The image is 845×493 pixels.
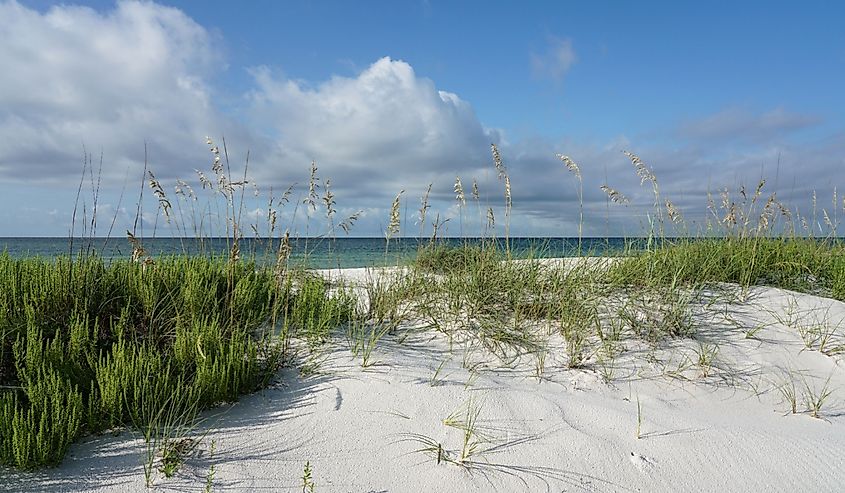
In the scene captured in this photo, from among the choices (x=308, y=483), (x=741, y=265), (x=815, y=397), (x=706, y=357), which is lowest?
(x=308, y=483)

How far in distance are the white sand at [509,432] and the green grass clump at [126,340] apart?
159 millimetres

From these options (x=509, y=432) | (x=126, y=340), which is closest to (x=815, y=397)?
(x=509, y=432)

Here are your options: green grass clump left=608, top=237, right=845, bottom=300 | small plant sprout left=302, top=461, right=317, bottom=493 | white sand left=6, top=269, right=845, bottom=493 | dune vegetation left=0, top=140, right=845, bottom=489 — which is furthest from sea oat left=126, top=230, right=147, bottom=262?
green grass clump left=608, top=237, right=845, bottom=300

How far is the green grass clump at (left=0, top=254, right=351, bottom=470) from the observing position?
2.90m

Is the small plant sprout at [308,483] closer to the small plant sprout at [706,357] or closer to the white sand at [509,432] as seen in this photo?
the white sand at [509,432]

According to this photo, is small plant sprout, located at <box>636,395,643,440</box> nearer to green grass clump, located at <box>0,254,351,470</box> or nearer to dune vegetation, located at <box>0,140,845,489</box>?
dune vegetation, located at <box>0,140,845,489</box>

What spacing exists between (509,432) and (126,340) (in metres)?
2.70

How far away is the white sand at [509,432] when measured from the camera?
110 inches

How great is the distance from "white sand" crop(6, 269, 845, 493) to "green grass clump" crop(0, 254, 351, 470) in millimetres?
159

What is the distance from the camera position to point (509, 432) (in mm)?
3203

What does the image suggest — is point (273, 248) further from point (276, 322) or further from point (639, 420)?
point (639, 420)

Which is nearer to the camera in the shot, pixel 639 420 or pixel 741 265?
pixel 639 420

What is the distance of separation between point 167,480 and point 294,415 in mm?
787

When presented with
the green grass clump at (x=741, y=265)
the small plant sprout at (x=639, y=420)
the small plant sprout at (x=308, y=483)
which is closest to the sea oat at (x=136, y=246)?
the small plant sprout at (x=308, y=483)
